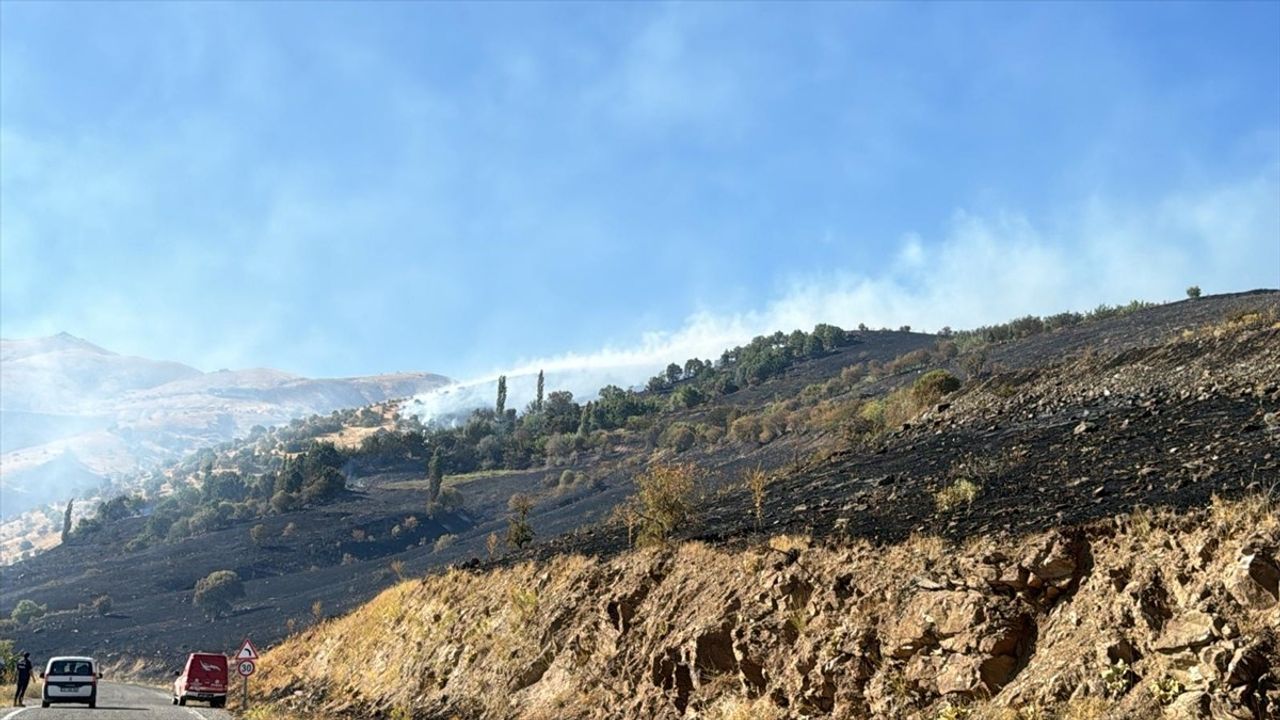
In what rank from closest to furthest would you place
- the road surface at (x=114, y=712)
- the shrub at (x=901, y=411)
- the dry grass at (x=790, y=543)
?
the dry grass at (x=790, y=543)
the road surface at (x=114, y=712)
the shrub at (x=901, y=411)

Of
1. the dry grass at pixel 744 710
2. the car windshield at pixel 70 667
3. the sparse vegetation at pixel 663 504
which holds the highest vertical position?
the sparse vegetation at pixel 663 504

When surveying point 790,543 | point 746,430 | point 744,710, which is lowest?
point 744,710

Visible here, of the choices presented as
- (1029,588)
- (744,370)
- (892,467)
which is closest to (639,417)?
(744,370)

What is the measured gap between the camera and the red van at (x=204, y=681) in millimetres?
28312

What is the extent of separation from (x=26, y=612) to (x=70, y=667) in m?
57.7

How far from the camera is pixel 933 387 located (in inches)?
1553

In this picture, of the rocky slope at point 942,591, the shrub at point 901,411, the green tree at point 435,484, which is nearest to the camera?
the rocky slope at point 942,591

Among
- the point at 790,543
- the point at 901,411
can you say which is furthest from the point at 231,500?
the point at 790,543

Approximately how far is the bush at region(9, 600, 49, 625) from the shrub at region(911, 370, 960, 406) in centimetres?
6768

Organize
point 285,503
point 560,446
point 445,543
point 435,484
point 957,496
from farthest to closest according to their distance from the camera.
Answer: point 560,446
point 285,503
point 435,484
point 445,543
point 957,496

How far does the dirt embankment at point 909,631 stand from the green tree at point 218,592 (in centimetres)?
5141

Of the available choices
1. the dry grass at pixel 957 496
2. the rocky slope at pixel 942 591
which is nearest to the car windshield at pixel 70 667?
the rocky slope at pixel 942 591

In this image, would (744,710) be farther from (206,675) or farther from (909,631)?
(206,675)

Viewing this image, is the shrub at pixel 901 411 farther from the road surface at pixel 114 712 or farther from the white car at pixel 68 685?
the white car at pixel 68 685
